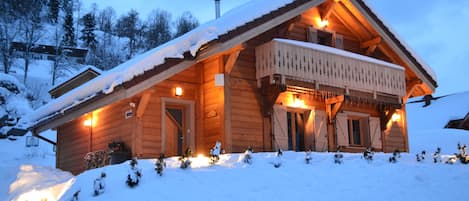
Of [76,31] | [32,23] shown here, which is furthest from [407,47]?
[76,31]

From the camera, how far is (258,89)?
15078 millimetres

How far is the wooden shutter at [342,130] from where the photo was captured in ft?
54.8

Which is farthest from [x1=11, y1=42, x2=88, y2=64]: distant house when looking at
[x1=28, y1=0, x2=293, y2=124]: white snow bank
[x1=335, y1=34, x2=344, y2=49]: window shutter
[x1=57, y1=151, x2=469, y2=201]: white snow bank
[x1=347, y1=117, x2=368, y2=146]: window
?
[x1=57, y1=151, x2=469, y2=201]: white snow bank

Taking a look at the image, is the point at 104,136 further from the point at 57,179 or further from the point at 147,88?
the point at 147,88

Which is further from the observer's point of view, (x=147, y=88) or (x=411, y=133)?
(x=411, y=133)

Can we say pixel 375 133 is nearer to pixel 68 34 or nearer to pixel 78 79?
pixel 78 79

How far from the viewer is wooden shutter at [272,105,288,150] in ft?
49.4

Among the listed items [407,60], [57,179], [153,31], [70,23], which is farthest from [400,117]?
[153,31]

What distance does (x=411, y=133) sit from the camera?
3102 cm

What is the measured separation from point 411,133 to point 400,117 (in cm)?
1274

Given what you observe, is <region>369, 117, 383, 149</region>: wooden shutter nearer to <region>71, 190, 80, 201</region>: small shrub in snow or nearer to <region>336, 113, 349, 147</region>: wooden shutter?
<region>336, 113, 349, 147</region>: wooden shutter

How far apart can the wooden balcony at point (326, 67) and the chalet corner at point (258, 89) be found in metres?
0.03

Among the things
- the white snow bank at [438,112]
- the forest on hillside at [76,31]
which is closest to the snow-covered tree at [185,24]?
the forest on hillside at [76,31]

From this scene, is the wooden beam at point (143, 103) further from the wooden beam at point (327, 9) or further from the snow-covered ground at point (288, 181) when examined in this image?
the wooden beam at point (327, 9)
